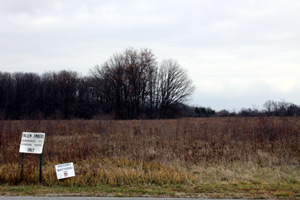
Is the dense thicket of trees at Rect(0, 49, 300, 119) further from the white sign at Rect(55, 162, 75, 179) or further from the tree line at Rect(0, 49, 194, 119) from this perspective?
the white sign at Rect(55, 162, 75, 179)

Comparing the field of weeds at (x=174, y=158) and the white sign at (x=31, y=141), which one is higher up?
the white sign at (x=31, y=141)

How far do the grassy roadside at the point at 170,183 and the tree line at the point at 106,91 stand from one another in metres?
38.2

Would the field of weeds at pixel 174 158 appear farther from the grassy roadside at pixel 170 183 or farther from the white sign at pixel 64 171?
the white sign at pixel 64 171

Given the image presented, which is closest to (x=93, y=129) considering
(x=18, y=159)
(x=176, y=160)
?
(x=18, y=159)

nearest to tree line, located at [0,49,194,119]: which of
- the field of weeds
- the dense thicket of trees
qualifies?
the dense thicket of trees

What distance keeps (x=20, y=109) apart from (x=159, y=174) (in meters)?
62.6

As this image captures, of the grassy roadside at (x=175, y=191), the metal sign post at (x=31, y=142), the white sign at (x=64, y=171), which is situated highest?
the metal sign post at (x=31, y=142)

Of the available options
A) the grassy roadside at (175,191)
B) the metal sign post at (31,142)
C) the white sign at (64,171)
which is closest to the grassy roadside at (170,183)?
the grassy roadside at (175,191)

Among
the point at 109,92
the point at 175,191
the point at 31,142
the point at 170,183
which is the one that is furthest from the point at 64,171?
the point at 109,92

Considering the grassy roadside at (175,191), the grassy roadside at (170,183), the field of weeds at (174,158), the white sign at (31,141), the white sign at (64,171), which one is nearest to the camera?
the grassy roadside at (175,191)

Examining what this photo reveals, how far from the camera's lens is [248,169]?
11.5 metres

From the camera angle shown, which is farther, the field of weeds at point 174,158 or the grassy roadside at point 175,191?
the field of weeds at point 174,158

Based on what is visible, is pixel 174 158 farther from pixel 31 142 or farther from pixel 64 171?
pixel 31 142

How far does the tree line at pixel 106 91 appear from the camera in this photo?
184 feet
